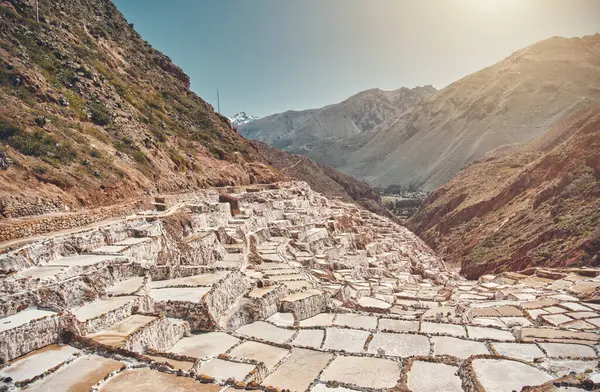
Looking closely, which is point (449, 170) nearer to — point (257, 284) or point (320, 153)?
point (320, 153)

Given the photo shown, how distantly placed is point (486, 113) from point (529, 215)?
94687 mm

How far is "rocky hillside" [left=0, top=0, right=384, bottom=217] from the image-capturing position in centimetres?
1886

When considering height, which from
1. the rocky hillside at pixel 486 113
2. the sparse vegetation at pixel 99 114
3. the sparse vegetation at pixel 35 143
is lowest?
the sparse vegetation at pixel 35 143

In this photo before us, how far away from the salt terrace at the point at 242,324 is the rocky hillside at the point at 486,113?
91.2 meters

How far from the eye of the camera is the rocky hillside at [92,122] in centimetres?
1886

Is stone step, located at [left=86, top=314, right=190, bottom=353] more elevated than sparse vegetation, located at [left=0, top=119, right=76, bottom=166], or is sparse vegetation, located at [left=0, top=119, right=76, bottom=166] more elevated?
sparse vegetation, located at [left=0, top=119, right=76, bottom=166]

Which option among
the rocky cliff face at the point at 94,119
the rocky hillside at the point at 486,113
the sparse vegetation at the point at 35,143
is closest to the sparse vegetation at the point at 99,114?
the rocky cliff face at the point at 94,119

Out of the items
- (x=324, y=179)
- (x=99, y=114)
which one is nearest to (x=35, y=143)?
(x=99, y=114)

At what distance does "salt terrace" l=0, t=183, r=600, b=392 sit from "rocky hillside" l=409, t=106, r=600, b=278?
1040cm

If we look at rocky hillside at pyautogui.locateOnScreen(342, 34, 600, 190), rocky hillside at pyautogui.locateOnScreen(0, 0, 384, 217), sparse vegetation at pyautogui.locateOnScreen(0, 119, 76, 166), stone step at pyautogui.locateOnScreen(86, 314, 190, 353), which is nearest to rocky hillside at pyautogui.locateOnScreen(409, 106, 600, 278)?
rocky hillside at pyautogui.locateOnScreen(0, 0, 384, 217)

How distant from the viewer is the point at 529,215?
126 ft

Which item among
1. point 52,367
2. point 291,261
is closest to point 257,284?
point 291,261

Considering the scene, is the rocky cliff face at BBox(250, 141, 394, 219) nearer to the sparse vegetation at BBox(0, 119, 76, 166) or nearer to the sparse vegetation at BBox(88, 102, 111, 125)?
the sparse vegetation at BBox(88, 102, 111, 125)

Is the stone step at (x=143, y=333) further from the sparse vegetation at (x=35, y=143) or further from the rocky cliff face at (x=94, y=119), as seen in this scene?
the sparse vegetation at (x=35, y=143)
